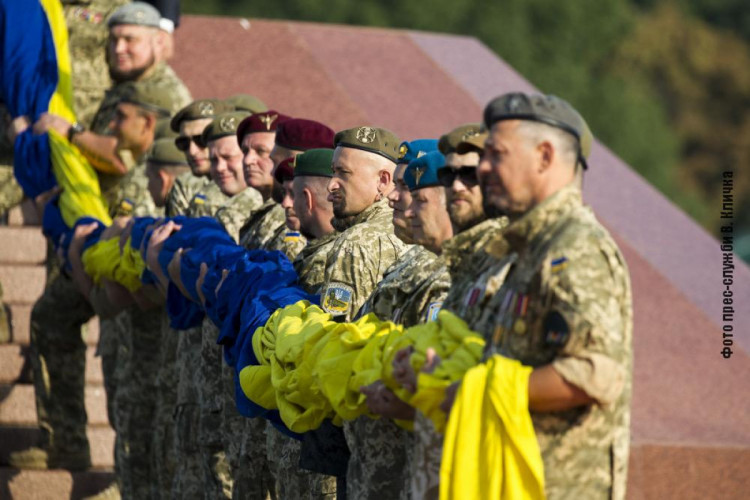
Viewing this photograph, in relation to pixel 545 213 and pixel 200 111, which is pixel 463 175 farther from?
pixel 200 111

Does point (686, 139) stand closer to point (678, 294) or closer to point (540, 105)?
point (678, 294)

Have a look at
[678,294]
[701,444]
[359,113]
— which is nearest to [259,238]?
[701,444]

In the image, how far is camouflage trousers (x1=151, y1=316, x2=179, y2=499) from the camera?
813 centimetres

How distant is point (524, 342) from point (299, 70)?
309 inches

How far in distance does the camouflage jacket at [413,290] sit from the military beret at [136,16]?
14.5 feet

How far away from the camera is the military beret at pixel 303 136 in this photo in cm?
688

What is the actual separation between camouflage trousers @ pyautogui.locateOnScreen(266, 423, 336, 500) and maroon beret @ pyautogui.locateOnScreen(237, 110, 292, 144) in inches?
55.3

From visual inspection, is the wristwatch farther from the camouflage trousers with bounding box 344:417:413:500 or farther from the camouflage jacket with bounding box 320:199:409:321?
the camouflage trousers with bounding box 344:417:413:500

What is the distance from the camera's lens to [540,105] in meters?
4.22

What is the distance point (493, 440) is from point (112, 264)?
4.19 meters

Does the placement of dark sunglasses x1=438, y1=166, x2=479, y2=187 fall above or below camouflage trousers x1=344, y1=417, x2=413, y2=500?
above

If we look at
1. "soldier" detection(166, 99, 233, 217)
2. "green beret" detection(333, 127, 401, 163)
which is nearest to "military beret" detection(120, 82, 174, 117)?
"soldier" detection(166, 99, 233, 217)

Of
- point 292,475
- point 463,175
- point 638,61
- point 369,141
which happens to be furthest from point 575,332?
point 638,61

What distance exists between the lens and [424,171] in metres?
5.20
